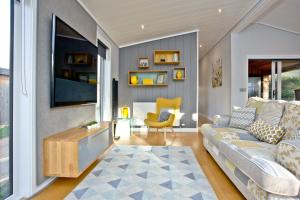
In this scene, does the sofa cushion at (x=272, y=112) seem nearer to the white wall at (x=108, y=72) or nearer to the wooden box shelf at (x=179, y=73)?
the wooden box shelf at (x=179, y=73)

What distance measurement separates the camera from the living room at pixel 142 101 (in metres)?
1.77

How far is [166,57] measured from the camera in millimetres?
5277

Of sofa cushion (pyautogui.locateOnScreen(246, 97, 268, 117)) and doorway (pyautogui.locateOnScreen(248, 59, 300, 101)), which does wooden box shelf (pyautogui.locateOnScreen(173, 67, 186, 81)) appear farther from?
sofa cushion (pyautogui.locateOnScreen(246, 97, 268, 117))

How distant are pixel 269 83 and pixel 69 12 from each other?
544 centimetres

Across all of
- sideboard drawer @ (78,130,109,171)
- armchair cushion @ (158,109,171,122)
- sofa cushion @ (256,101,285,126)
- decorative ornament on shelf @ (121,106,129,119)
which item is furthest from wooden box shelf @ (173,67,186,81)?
sideboard drawer @ (78,130,109,171)

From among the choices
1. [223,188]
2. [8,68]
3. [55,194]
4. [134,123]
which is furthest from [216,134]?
[134,123]

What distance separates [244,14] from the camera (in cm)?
435

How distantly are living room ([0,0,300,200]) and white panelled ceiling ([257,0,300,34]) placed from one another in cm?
4

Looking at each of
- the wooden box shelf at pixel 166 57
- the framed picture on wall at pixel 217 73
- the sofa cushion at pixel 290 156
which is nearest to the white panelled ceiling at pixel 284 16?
the framed picture on wall at pixel 217 73

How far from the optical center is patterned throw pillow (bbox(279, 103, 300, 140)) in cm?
201

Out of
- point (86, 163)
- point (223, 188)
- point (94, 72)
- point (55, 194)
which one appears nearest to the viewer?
point (55, 194)

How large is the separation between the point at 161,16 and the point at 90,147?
10.2ft

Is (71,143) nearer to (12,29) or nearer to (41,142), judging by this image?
(41,142)

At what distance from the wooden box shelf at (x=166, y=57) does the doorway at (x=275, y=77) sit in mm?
2109
